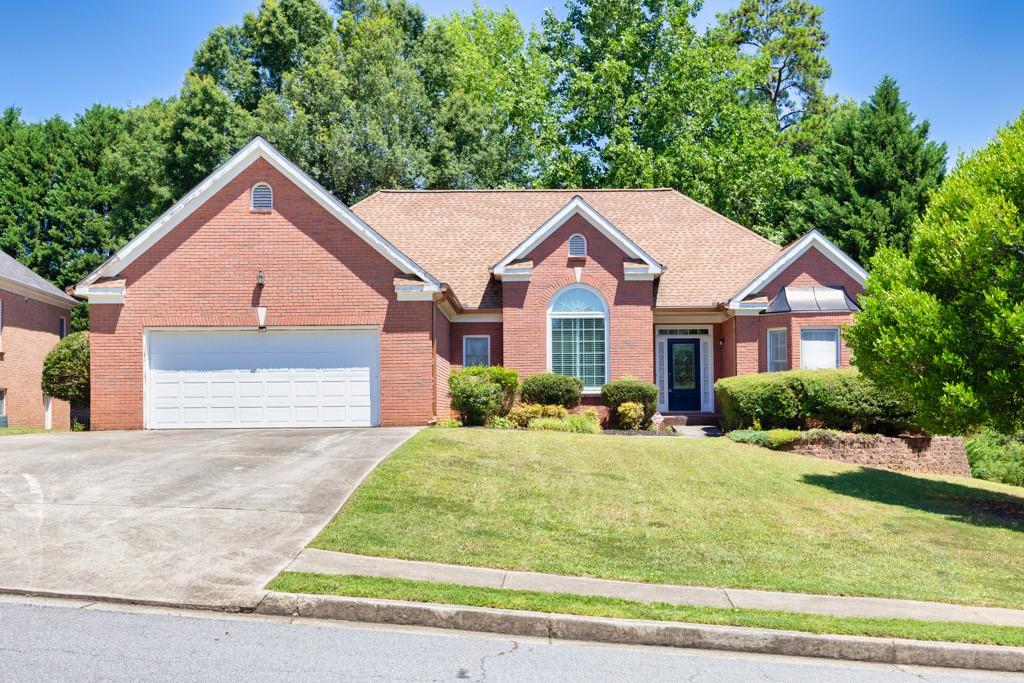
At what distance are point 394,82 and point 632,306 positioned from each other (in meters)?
19.8

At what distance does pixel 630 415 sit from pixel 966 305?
9.72 metres

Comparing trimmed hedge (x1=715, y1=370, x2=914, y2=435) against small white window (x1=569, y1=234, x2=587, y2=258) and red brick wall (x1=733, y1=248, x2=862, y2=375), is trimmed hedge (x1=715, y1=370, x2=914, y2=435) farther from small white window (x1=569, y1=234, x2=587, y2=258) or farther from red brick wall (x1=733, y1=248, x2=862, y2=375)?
small white window (x1=569, y1=234, x2=587, y2=258)

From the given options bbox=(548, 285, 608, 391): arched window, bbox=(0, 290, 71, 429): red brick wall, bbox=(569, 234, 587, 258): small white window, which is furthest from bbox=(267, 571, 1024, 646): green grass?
bbox=(0, 290, 71, 429): red brick wall

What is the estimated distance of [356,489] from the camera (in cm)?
1227

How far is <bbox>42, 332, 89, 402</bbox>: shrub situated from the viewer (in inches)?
963

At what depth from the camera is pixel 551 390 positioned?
22547mm

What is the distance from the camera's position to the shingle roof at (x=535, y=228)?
25.5 meters

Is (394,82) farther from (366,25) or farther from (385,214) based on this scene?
(385,214)

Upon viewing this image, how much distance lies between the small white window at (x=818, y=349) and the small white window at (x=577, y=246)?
6.03 m

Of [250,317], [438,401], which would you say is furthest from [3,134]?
[438,401]

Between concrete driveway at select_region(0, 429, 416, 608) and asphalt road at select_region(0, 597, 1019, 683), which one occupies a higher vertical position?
concrete driveway at select_region(0, 429, 416, 608)

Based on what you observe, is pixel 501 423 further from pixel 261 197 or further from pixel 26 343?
pixel 26 343

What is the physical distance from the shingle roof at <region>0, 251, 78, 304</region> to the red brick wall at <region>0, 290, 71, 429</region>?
488mm

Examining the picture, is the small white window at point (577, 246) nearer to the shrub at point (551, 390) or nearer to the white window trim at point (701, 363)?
the shrub at point (551, 390)
